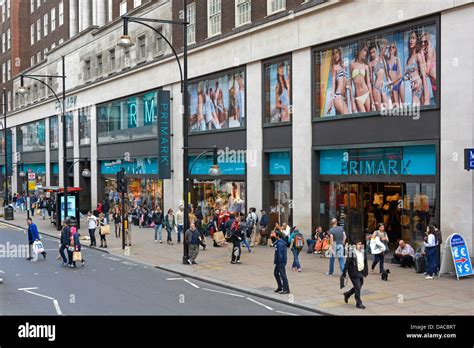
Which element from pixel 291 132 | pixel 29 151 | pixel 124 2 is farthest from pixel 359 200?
pixel 29 151

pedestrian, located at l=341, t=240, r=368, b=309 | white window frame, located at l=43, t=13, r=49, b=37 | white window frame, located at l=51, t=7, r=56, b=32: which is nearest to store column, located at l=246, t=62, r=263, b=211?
pedestrian, located at l=341, t=240, r=368, b=309

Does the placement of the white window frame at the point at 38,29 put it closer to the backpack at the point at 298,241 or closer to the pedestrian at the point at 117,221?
the pedestrian at the point at 117,221

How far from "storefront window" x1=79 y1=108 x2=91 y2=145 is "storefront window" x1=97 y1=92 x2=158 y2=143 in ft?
7.97

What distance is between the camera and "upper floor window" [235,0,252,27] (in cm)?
2838

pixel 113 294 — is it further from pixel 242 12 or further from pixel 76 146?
pixel 76 146

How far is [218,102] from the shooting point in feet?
102

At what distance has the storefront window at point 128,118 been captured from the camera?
1476 inches

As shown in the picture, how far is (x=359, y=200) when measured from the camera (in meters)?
23.1

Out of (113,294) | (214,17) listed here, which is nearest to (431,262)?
(113,294)

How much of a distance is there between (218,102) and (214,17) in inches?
179

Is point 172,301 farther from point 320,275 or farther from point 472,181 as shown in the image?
point 472,181

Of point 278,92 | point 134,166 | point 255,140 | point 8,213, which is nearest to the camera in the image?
point 278,92

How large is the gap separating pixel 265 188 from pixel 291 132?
3.24 metres

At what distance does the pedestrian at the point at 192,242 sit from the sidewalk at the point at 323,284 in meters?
0.37
